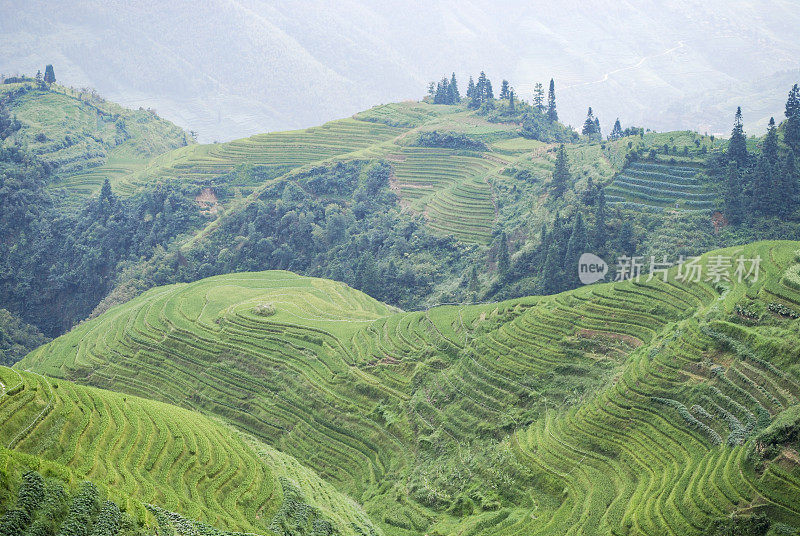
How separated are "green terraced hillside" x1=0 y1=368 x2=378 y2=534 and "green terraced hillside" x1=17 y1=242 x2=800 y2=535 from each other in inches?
174

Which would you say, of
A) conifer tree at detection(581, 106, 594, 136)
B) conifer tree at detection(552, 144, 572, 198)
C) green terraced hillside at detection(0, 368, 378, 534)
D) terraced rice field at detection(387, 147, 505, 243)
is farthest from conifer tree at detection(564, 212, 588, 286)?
conifer tree at detection(581, 106, 594, 136)

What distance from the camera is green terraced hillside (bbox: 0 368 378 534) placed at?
69.2 feet

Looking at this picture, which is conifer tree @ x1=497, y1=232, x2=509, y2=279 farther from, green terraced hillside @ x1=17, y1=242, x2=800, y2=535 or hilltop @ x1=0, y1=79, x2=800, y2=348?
green terraced hillside @ x1=17, y1=242, x2=800, y2=535

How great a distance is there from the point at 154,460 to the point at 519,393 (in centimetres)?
1426

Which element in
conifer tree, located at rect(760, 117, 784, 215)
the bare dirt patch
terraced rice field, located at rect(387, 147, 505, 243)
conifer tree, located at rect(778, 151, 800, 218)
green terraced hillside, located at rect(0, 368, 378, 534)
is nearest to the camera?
green terraced hillside, located at rect(0, 368, 378, 534)

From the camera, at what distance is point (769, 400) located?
22.5m

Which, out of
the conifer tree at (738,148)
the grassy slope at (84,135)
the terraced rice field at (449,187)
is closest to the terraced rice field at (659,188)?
the conifer tree at (738,148)

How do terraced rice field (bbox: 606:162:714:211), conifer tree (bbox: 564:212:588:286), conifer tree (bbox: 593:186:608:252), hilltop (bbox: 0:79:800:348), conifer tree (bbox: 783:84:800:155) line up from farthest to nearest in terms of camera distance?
hilltop (bbox: 0:79:800:348) < conifer tree (bbox: 783:84:800:155) < terraced rice field (bbox: 606:162:714:211) < conifer tree (bbox: 593:186:608:252) < conifer tree (bbox: 564:212:588:286)

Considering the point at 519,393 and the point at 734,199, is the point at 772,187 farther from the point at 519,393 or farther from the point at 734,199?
the point at 519,393

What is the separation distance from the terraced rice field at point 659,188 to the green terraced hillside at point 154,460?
28417 millimetres

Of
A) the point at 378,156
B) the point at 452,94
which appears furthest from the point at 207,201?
the point at 452,94

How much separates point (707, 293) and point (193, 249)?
44.7 meters

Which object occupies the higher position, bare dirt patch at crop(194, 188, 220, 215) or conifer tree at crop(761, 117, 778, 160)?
conifer tree at crop(761, 117, 778, 160)

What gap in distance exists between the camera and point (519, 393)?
96.0ft
